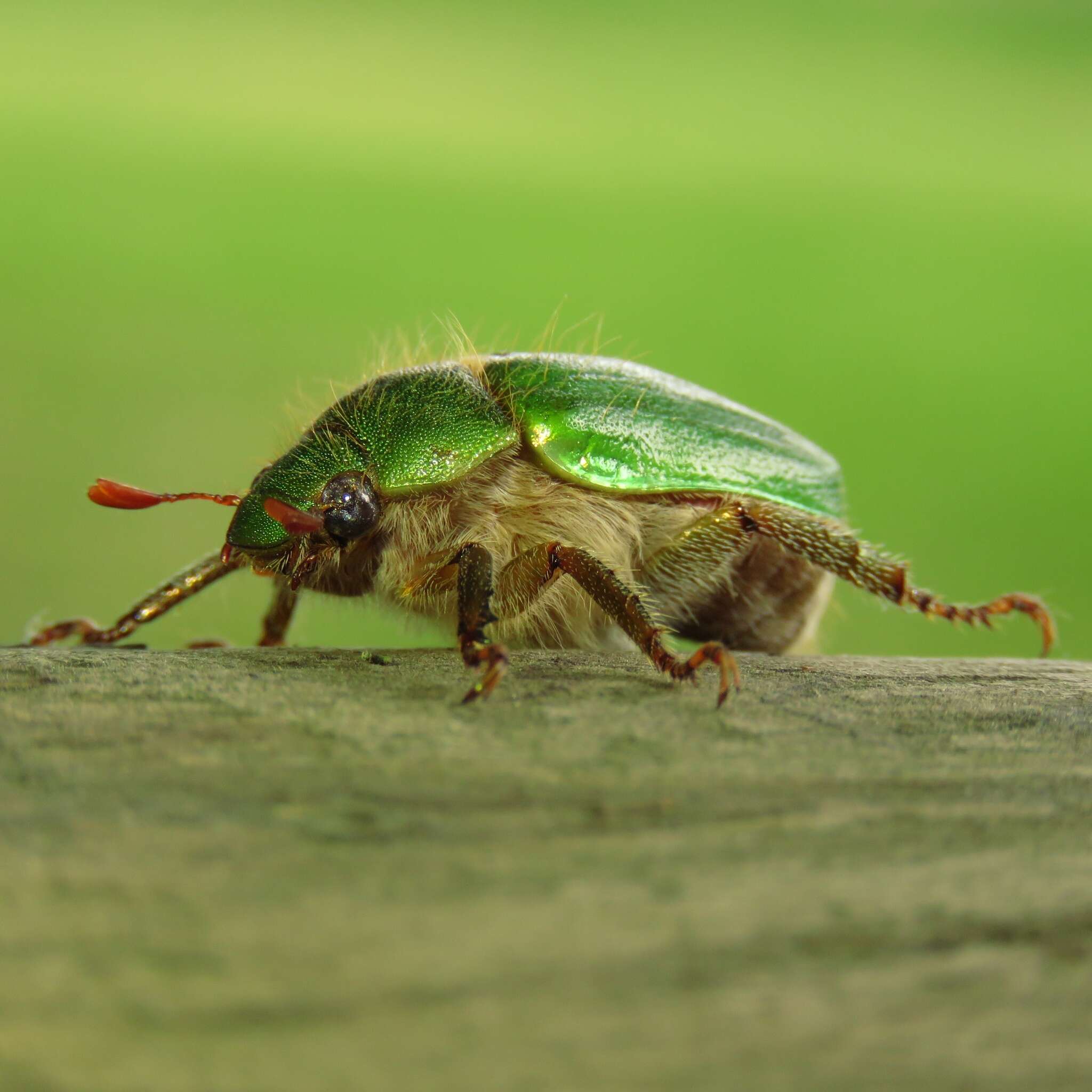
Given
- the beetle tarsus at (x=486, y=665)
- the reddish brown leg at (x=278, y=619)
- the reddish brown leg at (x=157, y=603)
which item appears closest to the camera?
the beetle tarsus at (x=486, y=665)

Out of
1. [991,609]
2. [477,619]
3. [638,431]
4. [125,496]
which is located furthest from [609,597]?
[991,609]

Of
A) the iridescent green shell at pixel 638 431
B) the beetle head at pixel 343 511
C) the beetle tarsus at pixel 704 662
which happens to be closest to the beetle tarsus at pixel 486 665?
the beetle tarsus at pixel 704 662

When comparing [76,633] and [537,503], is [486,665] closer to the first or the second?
[537,503]

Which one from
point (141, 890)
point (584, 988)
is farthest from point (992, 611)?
point (141, 890)

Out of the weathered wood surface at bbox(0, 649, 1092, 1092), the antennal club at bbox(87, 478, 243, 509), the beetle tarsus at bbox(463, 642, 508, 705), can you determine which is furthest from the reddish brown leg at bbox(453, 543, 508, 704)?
the antennal club at bbox(87, 478, 243, 509)

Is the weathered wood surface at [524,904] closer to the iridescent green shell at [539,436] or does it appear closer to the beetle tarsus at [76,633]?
the iridescent green shell at [539,436]

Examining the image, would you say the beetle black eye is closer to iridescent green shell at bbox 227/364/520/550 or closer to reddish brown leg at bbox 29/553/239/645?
iridescent green shell at bbox 227/364/520/550

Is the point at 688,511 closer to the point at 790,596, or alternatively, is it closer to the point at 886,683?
the point at 790,596
